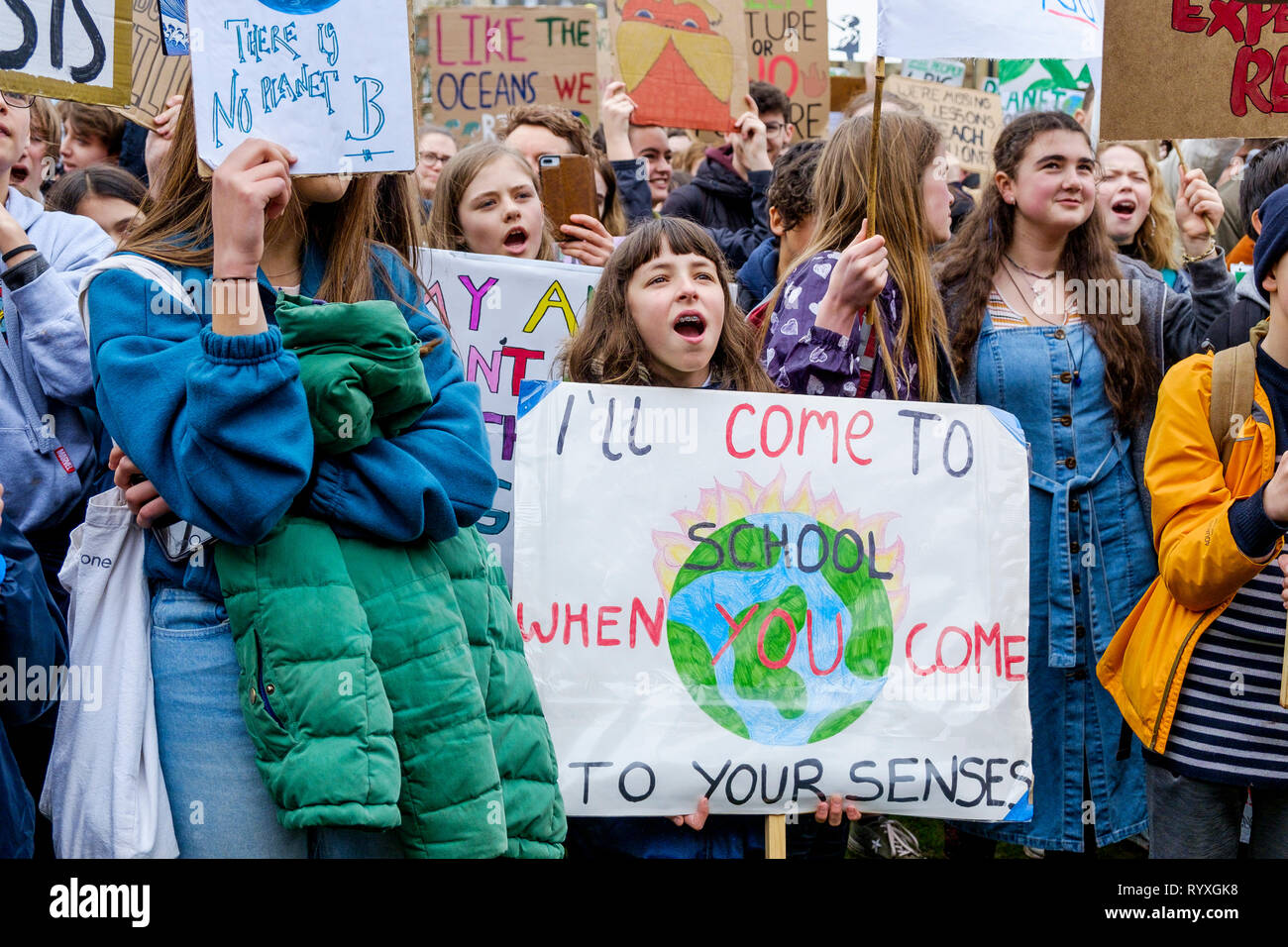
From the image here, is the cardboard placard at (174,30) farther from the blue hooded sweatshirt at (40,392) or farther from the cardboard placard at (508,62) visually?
the cardboard placard at (508,62)

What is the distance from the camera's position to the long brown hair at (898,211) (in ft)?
13.0

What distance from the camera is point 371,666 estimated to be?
230 centimetres

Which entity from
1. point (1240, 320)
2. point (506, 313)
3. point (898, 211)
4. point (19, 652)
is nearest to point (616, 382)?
point (506, 313)

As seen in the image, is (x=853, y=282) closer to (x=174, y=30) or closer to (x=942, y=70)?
(x=174, y=30)

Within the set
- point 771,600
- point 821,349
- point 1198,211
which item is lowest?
point 771,600

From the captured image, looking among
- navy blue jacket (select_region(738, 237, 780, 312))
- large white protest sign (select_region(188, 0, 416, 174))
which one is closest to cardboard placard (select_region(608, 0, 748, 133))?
navy blue jacket (select_region(738, 237, 780, 312))

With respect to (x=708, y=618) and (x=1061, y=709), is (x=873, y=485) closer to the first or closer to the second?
(x=708, y=618)

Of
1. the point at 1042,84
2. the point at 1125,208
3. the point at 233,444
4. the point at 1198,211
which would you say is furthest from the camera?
the point at 1042,84

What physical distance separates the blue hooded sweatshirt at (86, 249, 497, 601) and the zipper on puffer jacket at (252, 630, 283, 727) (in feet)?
0.53

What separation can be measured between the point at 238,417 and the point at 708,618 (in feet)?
4.88

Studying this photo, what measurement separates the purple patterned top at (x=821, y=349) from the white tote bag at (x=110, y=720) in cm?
186

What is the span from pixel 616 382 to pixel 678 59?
2.54 m
